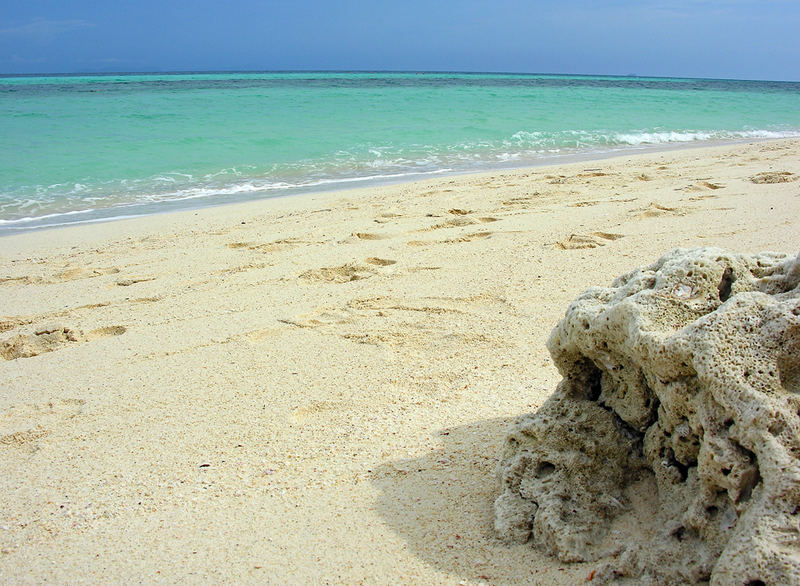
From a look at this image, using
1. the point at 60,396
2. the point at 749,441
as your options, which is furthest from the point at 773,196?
the point at 60,396

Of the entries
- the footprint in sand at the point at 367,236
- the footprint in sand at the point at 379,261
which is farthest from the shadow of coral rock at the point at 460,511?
the footprint in sand at the point at 367,236

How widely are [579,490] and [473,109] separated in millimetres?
20094

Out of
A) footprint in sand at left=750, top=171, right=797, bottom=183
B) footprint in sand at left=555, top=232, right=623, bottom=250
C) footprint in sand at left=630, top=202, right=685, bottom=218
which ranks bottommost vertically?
footprint in sand at left=555, top=232, right=623, bottom=250

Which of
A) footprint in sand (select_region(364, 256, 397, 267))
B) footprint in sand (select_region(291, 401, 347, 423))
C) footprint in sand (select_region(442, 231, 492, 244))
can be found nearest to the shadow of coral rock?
footprint in sand (select_region(291, 401, 347, 423))

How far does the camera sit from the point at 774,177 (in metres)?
7.15

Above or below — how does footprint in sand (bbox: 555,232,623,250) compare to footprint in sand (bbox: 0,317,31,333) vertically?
above

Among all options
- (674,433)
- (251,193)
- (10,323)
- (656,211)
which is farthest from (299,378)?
(251,193)

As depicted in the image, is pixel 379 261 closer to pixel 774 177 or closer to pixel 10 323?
pixel 10 323

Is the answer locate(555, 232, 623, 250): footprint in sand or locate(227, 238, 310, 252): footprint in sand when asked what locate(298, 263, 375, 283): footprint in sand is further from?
locate(555, 232, 623, 250): footprint in sand

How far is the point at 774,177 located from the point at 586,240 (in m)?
3.33

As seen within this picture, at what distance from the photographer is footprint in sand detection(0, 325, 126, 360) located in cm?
394

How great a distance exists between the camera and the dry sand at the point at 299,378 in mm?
2182

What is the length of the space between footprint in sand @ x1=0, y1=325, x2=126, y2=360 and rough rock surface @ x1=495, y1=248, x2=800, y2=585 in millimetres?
2896

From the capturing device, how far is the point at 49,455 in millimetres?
2795
